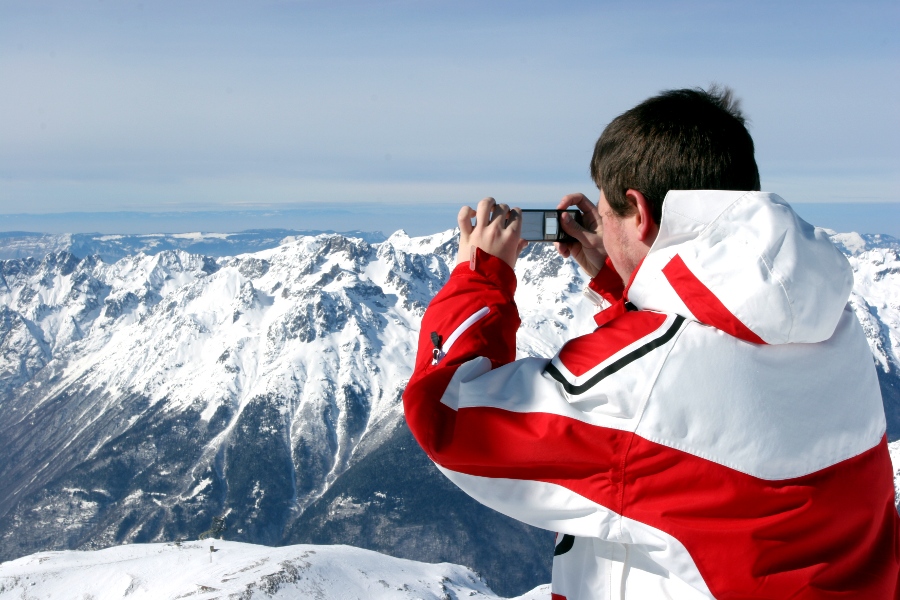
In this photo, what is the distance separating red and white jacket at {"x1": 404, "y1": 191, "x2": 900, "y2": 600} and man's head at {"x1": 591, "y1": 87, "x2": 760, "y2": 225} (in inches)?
10.4

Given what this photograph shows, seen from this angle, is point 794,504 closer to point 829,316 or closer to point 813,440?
point 813,440

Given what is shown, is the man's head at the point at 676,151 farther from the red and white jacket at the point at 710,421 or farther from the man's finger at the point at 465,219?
the man's finger at the point at 465,219

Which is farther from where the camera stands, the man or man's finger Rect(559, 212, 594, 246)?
man's finger Rect(559, 212, 594, 246)

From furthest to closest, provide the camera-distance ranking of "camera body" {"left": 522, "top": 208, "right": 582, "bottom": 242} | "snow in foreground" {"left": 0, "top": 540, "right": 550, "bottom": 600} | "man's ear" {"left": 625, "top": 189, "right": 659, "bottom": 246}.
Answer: "snow in foreground" {"left": 0, "top": 540, "right": 550, "bottom": 600} → "camera body" {"left": 522, "top": 208, "right": 582, "bottom": 242} → "man's ear" {"left": 625, "top": 189, "right": 659, "bottom": 246}

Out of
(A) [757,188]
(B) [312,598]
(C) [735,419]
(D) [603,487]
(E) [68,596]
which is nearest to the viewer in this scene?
(C) [735,419]

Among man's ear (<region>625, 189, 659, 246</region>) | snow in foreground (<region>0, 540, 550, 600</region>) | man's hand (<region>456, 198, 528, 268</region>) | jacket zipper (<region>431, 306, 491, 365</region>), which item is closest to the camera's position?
man's ear (<region>625, 189, 659, 246</region>)

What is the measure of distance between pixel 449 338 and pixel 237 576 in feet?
259

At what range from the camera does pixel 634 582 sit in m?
3.54

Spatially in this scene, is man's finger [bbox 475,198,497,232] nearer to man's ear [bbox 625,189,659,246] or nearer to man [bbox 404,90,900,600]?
man [bbox 404,90,900,600]

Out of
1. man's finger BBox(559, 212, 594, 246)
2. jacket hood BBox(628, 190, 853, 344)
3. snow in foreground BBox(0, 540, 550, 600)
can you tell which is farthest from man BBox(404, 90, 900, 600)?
snow in foreground BBox(0, 540, 550, 600)

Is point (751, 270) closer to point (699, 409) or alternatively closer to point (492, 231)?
point (699, 409)

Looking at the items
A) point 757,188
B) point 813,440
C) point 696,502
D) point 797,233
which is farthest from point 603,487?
point 757,188

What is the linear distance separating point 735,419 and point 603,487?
67 centimetres

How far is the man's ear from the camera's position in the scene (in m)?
3.45
